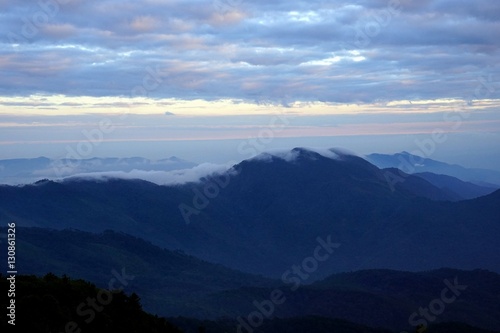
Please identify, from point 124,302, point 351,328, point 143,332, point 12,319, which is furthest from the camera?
point 351,328

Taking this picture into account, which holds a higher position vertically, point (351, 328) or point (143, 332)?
point (143, 332)

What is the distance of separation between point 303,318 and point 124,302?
125m

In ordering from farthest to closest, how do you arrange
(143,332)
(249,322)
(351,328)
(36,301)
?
(249,322) < (351,328) < (143,332) < (36,301)

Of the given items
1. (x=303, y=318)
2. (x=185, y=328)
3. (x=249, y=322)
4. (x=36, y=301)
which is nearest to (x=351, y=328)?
(x=303, y=318)

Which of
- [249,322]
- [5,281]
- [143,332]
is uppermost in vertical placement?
[5,281]

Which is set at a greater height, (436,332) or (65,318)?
→ (65,318)

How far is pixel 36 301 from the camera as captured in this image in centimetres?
6525

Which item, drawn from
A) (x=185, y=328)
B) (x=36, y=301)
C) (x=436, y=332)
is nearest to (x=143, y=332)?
(x=36, y=301)

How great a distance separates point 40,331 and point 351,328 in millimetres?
138870

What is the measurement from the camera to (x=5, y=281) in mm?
71938

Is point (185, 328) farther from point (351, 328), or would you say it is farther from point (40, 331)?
point (40, 331)

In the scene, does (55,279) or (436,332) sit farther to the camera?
(436,332)

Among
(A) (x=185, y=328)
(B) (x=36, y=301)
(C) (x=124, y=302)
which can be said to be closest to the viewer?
(B) (x=36, y=301)

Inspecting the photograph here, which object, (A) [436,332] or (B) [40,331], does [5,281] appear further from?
(A) [436,332]
